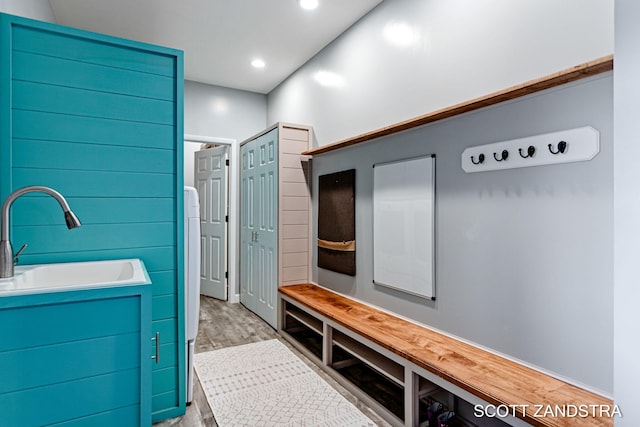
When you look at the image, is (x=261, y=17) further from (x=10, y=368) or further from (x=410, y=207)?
(x=10, y=368)

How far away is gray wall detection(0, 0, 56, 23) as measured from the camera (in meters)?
1.87

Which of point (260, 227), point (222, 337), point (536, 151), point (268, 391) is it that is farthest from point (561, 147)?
point (222, 337)

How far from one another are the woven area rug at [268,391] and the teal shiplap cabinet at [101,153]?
360mm

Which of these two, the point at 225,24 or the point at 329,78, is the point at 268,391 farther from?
the point at 225,24

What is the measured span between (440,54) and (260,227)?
2594 mm

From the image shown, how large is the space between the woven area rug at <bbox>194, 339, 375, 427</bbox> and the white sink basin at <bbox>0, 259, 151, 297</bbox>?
1058 mm

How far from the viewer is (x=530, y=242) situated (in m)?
1.79

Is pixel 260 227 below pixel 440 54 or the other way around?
below

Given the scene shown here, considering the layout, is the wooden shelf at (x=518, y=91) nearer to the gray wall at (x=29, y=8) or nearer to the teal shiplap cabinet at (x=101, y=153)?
the teal shiplap cabinet at (x=101, y=153)

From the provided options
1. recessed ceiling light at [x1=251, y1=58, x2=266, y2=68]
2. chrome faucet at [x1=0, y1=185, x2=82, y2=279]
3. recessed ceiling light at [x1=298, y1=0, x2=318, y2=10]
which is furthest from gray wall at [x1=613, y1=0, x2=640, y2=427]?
recessed ceiling light at [x1=251, y1=58, x2=266, y2=68]

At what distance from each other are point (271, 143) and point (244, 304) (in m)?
2.15

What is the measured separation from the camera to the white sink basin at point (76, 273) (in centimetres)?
153

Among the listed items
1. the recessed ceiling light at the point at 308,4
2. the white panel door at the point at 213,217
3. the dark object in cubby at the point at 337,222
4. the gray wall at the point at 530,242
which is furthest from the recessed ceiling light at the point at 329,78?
the white panel door at the point at 213,217

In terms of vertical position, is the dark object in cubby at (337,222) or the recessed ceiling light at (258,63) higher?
the recessed ceiling light at (258,63)
